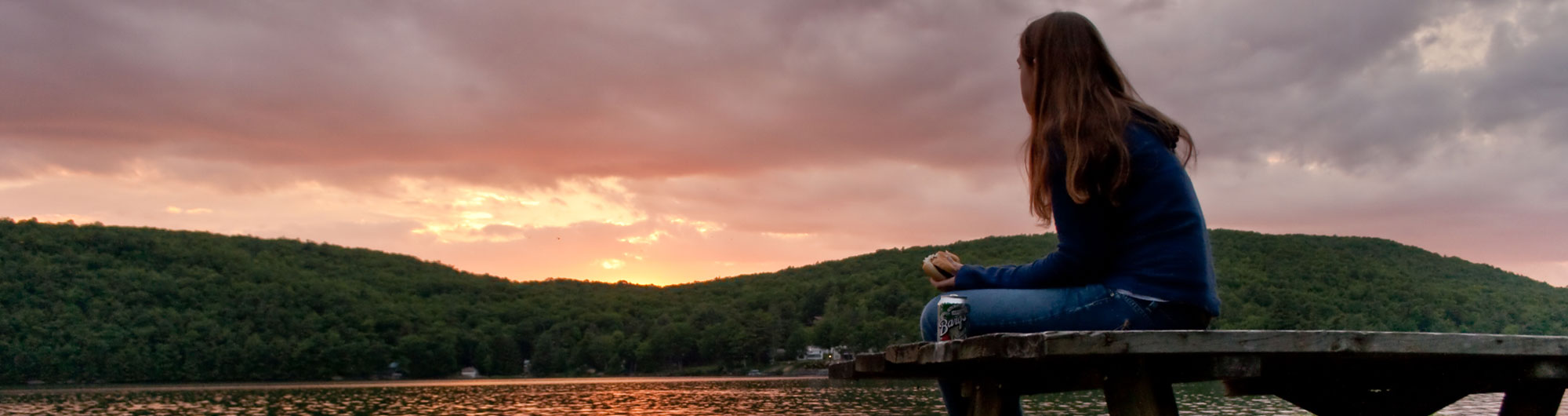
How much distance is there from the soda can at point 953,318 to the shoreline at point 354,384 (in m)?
97.8

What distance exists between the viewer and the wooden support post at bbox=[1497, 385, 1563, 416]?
3.64 m

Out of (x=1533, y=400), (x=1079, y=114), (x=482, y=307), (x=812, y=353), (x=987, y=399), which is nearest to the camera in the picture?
(x=1079, y=114)

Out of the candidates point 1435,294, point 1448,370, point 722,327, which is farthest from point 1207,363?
point 722,327

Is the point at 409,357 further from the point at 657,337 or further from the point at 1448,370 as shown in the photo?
the point at 1448,370

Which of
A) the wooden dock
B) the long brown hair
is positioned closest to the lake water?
the wooden dock

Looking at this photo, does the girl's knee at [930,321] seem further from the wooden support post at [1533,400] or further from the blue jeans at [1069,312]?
the wooden support post at [1533,400]

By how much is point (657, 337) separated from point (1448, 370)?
14568cm

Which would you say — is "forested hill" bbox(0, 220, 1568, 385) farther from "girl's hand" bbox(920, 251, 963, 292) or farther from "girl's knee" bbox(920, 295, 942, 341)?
"girl's knee" bbox(920, 295, 942, 341)

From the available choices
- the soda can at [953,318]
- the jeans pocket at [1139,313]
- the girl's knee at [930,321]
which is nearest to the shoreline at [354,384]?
the girl's knee at [930,321]

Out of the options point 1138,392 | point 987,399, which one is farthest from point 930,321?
point 1138,392

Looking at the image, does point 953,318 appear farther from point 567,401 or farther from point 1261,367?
point 567,401

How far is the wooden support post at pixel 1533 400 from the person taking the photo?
3.64 m

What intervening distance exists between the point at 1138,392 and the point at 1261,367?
0.34 meters

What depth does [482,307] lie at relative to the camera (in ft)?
525
